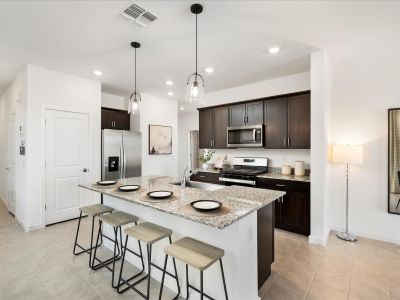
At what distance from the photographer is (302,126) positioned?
358 cm

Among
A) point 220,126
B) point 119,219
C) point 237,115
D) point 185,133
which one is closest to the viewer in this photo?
point 119,219

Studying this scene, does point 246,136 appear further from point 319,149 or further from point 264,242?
point 264,242

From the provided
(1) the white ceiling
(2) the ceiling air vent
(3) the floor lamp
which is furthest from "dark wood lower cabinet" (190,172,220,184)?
(2) the ceiling air vent

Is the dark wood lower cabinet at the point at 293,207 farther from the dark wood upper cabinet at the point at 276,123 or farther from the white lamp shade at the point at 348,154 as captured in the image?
the dark wood upper cabinet at the point at 276,123

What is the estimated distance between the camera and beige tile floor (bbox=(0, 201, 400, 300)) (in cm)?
200

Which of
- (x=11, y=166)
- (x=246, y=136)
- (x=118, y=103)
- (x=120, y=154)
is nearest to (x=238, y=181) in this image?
(x=246, y=136)

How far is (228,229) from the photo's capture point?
163 cm

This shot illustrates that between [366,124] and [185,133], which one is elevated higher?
[185,133]

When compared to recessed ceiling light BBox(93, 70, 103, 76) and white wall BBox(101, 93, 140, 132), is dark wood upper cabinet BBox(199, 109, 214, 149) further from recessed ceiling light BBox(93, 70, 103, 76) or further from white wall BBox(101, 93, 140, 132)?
recessed ceiling light BBox(93, 70, 103, 76)

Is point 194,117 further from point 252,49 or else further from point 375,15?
point 375,15

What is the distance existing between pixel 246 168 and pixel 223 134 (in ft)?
2.91

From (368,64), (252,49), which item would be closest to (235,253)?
(252,49)

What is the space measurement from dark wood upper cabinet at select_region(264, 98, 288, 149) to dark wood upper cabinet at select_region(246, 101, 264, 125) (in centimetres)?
10

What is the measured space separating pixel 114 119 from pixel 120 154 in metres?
0.99
